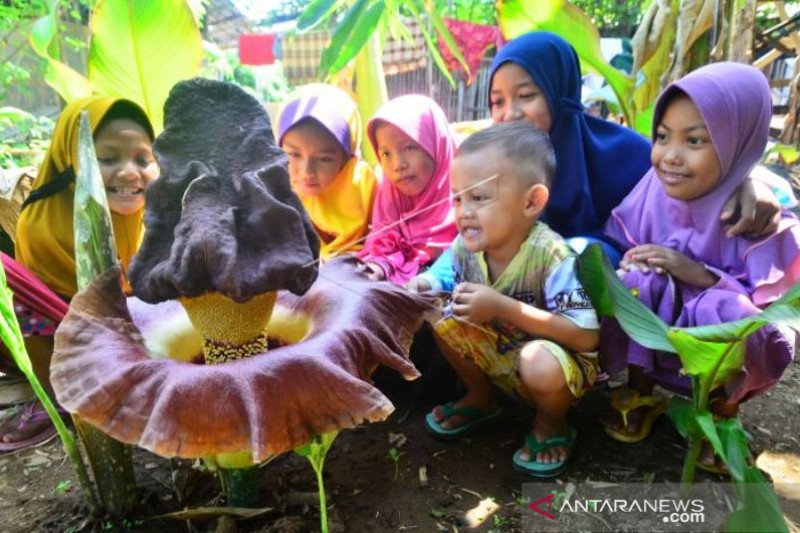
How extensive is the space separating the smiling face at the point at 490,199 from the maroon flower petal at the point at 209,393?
0.71 metres

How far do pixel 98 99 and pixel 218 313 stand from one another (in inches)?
46.5

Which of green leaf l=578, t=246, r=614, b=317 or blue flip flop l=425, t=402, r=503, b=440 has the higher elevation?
green leaf l=578, t=246, r=614, b=317

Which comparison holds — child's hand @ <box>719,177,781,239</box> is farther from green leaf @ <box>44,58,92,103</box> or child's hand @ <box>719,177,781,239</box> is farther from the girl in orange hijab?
green leaf @ <box>44,58,92,103</box>

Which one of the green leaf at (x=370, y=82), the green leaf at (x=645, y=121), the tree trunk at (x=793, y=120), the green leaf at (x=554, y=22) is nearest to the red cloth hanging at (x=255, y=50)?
the green leaf at (x=370, y=82)

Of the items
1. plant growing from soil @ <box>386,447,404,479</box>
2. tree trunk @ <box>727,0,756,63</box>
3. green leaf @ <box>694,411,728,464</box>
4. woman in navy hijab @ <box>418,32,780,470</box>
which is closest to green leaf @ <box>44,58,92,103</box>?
woman in navy hijab @ <box>418,32,780,470</box>

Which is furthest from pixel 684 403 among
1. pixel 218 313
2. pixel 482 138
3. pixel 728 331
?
pixel 218 313

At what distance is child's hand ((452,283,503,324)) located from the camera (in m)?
1.68

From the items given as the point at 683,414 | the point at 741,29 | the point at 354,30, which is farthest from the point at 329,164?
the point at 741,29

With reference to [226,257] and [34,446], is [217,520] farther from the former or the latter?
[34,446]

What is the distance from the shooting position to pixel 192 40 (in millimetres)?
2160

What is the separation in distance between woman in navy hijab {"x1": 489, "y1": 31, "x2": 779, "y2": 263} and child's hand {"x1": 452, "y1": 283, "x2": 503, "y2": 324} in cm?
66

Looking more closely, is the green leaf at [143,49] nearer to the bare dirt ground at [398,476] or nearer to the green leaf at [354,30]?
the green leaf at [354,30]

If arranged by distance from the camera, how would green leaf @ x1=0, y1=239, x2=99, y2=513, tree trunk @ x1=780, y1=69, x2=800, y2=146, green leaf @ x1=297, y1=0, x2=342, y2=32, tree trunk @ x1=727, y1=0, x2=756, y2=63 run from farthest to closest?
tree trunk @ x1=780, y1=69, x2=800, y2=146, tree trunk @ x1=727, y1=0, x2=756, y2=63, green leaf @ x1=297, y1=0, x2=342, y2=32, green leaf @ x1=0, y1=239, x2=99, y2=513

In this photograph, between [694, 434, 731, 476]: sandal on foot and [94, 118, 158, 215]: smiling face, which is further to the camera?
[94, 118, 158, 215]: smiling face
